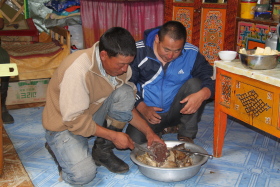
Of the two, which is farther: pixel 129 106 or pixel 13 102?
pixel 13 102

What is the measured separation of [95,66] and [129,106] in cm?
37

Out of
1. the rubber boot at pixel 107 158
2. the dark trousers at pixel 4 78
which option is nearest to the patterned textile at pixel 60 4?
the dark trousers at pixel 4 78

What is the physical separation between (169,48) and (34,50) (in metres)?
1.77

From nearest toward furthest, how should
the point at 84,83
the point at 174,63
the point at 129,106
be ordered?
the point at 84,83, the point at 129,106, the point at 174,63

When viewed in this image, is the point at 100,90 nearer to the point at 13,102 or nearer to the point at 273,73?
the point at 273,73

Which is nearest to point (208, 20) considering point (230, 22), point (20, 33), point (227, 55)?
point (230, 22)

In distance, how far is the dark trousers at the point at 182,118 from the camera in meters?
2.24

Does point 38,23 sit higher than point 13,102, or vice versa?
point 38,23

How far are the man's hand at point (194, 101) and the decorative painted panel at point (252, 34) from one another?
36.6 inches

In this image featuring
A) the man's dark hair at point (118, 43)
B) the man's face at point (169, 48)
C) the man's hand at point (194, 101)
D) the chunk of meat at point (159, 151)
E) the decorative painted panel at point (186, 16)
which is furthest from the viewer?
the decorative painted panel at point (186, 16)

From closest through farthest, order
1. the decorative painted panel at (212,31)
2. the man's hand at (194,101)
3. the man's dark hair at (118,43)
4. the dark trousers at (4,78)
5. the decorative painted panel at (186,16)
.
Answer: the man's dark hair at (118,43) < the man's hand at (194,101) < the dark trousers at (4,78) < the decorative painted panel at (212,31) < the decorative painted panel at (186,16)

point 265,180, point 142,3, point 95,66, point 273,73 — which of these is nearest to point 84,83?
point 95,66

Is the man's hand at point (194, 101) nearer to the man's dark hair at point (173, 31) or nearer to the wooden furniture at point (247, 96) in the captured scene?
the wooden furniture at point (247, 96)

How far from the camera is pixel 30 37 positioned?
13.1 ft
